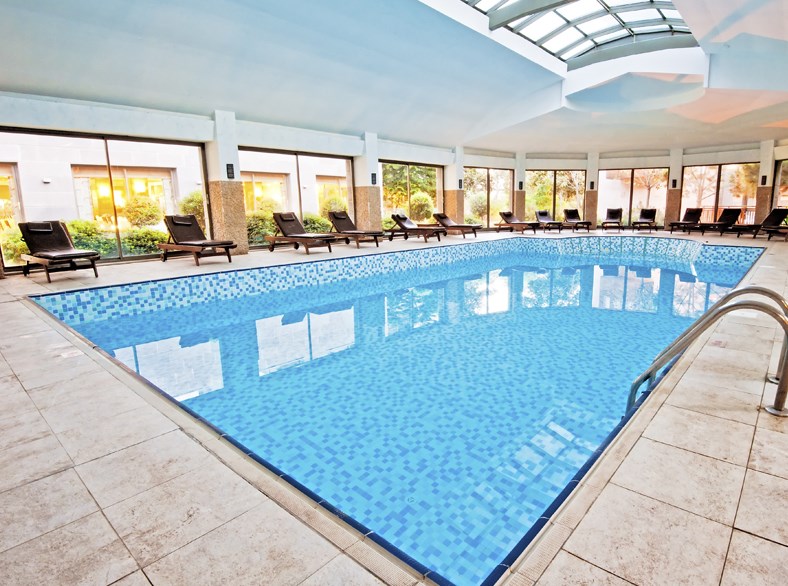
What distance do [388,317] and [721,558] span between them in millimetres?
4409

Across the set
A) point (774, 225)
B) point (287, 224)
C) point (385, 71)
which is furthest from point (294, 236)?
point (774, 225)

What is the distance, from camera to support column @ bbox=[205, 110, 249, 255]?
29.3 feet

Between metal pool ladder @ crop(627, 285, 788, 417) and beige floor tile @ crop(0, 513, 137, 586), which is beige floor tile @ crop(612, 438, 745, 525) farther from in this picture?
beige floor tile @ crop(0, 513, 137, 586)

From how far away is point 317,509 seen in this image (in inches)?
62.7

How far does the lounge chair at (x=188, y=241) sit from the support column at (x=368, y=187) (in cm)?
468

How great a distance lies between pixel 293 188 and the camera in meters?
12.2

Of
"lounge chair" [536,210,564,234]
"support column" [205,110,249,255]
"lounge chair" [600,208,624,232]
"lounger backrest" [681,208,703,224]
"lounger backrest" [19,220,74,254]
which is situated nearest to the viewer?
→ "lounger backrest" [19,220,74,254]

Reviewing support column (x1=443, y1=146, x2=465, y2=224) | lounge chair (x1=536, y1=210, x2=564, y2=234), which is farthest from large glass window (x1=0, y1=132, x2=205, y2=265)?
lounge chair (x1=536, y1=210, x2=564, y2=234)

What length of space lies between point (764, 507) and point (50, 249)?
8.70 meters

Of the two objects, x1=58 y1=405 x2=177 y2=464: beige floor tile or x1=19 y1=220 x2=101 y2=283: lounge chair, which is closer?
x1=58 y1=405 x2=177 y2=464: beige floor tile

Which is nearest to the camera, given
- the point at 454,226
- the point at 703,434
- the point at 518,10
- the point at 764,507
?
the point at 764,507

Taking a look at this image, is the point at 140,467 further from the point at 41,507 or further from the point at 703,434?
the point at 703,434

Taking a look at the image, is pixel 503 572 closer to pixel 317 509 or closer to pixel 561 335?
pixel 317 509

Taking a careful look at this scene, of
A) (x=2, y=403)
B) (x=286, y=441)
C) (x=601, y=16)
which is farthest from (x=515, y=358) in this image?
(x=601, y=16)
